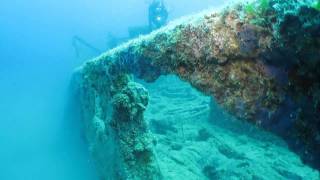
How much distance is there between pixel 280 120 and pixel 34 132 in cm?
2134

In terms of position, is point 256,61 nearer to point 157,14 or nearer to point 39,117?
point 157,14

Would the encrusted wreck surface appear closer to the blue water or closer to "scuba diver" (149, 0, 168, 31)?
the blue water

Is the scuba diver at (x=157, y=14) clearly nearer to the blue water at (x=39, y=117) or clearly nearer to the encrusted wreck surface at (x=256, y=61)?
the blue water at (x=39, y=117)

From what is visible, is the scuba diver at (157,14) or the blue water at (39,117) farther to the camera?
the blue water at (39,117)

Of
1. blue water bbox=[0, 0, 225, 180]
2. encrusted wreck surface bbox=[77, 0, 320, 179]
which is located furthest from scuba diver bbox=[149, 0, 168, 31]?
encrusted wreck surface bbox=[77, 0, 320, 179]

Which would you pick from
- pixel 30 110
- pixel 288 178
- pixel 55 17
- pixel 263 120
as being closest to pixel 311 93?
pixel 263 120

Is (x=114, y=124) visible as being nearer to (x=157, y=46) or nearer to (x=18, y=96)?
(x=157, y=46)

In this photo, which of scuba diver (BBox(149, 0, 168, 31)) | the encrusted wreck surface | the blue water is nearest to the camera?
the encrusted wreck surface

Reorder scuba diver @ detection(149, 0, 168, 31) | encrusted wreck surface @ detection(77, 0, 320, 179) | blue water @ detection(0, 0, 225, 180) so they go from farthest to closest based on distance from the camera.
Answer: blue water @ detection(0, 0, 225, 180), scuba diver @ detection(149, 0, 168, 31), encrusted wreck surface @ detection(77, 0, 320, 179)

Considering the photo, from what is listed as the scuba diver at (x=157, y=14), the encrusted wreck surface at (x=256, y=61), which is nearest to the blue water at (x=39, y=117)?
the encrusted wreck surface at (x=256, y=61)

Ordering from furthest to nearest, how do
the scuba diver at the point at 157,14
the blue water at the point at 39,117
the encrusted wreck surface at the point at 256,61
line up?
the blue water at the point at 39,117 < the scuba diver at the point at 157,14 < the encrusted wreck surface at the point at 256,61

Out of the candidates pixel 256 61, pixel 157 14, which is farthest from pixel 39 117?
pixel 256 61

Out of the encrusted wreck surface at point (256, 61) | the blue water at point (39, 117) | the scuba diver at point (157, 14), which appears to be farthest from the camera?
the blue water at point (39, 117)

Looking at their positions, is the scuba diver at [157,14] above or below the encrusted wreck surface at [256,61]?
above
